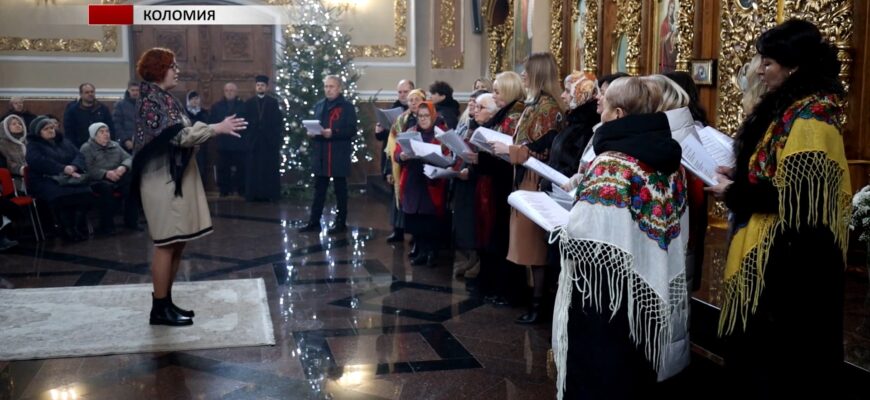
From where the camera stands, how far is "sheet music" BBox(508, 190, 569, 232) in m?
3.40

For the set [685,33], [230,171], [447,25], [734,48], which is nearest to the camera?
[734,48]

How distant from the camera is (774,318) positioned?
3.16 meters

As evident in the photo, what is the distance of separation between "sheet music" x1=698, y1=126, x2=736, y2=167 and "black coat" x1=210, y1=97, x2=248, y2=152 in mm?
9414

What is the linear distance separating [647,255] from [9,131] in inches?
320

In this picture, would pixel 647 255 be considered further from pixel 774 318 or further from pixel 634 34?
pixel 634 34

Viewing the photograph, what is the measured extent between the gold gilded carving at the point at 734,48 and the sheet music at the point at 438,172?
7.35 feet

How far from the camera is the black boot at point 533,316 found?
5652mm

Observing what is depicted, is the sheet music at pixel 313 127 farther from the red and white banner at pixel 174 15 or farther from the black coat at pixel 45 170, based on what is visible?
the red and white banner at pixel 174 15

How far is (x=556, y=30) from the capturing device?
10664 mm

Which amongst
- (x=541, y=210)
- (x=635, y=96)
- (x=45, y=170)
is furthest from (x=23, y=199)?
(x=635, y=96)

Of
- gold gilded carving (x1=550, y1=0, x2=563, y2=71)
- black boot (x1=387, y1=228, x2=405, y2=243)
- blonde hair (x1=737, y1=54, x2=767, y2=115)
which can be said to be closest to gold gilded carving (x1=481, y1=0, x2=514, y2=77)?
gold gilded carving (x1=550, y1=0, x2=563, y2=71)

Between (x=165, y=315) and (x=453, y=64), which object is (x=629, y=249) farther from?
(x=453, y=64)

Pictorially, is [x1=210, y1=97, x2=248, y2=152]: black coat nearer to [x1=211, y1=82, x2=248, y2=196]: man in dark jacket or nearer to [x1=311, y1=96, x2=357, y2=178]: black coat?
[x1=211, y1=82, x2=248, y2=196]: man in dark jacket

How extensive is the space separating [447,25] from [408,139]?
25.9 ft
